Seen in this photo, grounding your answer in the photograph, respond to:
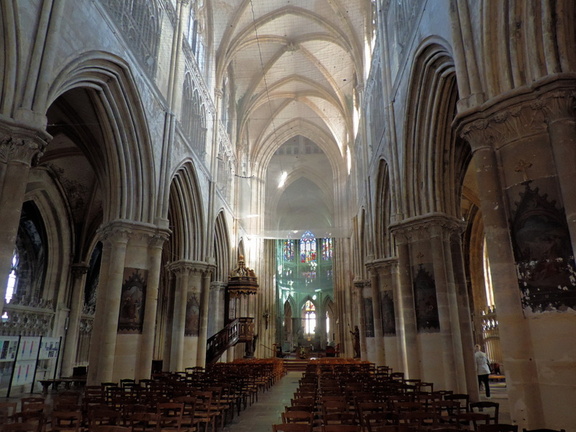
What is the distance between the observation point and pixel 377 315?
63.9ft

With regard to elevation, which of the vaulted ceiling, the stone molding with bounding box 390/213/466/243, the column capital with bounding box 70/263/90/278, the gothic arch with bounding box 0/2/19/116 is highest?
the vaulted ceiling

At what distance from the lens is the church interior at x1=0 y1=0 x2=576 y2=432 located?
254 inches

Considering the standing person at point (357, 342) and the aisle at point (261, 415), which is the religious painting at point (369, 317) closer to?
the standing person at point (357, 342)

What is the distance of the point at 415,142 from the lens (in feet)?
41.2

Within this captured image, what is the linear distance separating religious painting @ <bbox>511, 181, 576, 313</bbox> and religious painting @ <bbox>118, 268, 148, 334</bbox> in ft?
33.1

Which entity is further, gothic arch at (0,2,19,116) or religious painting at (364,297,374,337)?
religious painting at (364,297,374,337)

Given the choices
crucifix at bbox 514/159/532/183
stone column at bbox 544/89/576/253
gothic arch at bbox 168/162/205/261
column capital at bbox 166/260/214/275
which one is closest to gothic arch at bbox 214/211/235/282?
gothic arch at bbox 168/162/205/261

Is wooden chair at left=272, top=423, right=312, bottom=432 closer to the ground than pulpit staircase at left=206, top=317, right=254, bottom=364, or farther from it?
closer to the ground

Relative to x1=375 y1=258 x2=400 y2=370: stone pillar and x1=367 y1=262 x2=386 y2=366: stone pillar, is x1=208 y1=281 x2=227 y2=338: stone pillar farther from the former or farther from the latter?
x1=375 y1=258 x2=400 y2=370: stone pillar

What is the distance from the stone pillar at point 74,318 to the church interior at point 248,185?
0.23ft

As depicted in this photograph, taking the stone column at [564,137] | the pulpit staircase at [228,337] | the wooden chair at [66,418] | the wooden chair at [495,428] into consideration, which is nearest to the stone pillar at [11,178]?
the wooden chair at [66,418]

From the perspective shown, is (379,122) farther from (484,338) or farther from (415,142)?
(484,338)

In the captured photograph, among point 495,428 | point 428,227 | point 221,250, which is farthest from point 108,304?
point 221,250

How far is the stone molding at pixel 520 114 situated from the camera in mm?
6270
